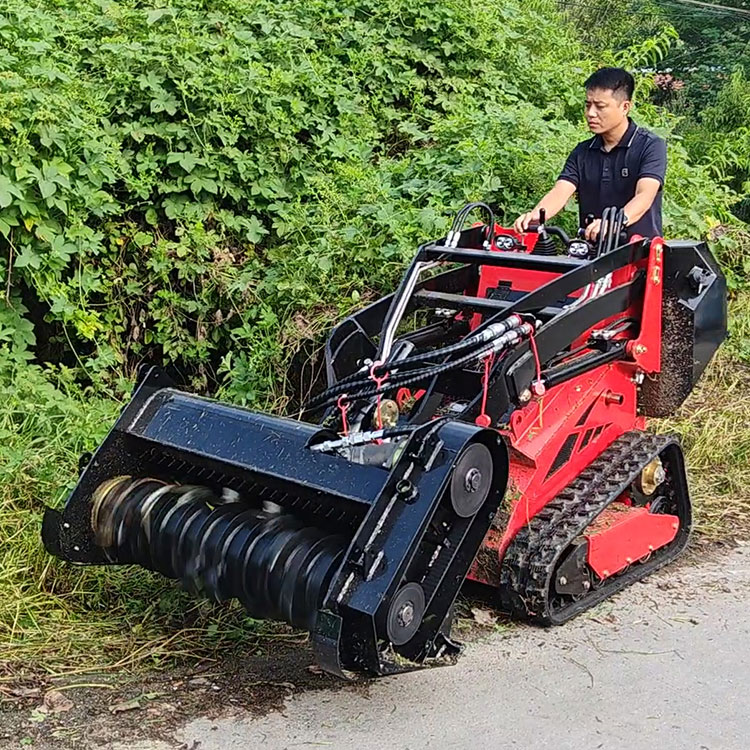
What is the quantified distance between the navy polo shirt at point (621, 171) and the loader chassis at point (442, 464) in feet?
1.16

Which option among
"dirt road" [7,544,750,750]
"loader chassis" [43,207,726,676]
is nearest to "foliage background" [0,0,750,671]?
"loader chassis" [43,207,726,676]

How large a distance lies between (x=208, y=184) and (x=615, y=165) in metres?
2.61

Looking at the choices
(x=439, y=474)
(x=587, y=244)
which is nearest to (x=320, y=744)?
(x=439, y=474)

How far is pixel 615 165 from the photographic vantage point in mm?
5199

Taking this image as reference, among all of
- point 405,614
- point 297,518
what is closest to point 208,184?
point 297,518

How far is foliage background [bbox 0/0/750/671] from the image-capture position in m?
5.60

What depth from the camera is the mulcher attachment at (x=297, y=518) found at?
3252 mm

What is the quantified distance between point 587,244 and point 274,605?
2228 millimetres

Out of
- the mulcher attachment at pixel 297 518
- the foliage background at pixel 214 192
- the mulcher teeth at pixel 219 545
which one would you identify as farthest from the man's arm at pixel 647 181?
the mulcher teeth at pixel 219 545

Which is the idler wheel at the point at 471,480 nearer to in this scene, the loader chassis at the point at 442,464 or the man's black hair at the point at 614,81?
the loader chassis at the point at 442,464

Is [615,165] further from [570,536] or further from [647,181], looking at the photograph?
[570,536]

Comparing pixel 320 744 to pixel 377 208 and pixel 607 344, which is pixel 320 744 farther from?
pixel 377 208

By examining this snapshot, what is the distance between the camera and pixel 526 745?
3377 millimetres

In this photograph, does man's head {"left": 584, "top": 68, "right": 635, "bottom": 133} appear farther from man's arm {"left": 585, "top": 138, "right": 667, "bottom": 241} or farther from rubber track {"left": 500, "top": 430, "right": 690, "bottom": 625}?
rubber track {"left": 500, "top": 430, "right": 690, "bottom": 625}
